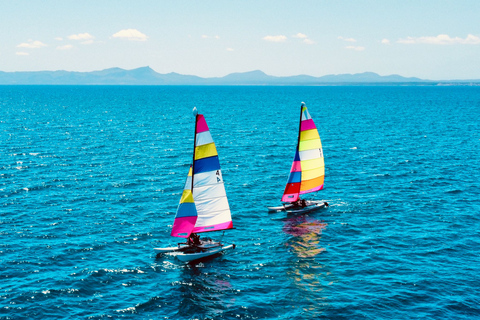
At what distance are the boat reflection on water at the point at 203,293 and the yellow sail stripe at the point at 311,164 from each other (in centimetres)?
2240

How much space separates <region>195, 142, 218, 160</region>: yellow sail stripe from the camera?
40.8 m

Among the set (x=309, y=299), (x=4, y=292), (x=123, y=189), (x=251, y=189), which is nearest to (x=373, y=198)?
(x=251, y=189)

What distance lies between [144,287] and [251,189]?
103 ft

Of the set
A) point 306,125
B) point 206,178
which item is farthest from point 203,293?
point 306,125

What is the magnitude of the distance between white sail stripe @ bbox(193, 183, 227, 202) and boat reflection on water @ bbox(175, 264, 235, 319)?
6.93m

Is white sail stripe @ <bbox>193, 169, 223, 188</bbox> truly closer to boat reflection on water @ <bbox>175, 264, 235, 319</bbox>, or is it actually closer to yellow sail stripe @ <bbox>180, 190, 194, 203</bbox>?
yellow sail stripe @ <bbox>180, 190, 194, 203</bbox>

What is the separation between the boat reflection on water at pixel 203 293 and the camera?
3209cm

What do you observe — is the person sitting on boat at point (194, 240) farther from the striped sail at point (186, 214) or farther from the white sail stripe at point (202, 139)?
the white sail stripe at point (202, 139)

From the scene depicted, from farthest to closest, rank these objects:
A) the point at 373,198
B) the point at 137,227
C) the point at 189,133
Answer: the point at 189,133
the point at 373,198
the point at 137,227

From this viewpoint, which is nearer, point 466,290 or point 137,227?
point 466,290

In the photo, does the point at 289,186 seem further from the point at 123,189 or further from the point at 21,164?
the point at 21,164

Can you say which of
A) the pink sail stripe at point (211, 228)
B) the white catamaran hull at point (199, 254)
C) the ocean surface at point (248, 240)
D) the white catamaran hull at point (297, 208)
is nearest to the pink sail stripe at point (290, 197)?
the white catamaran hull at point (297, 208)

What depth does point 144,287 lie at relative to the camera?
35.3 meters

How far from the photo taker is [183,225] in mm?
41062
